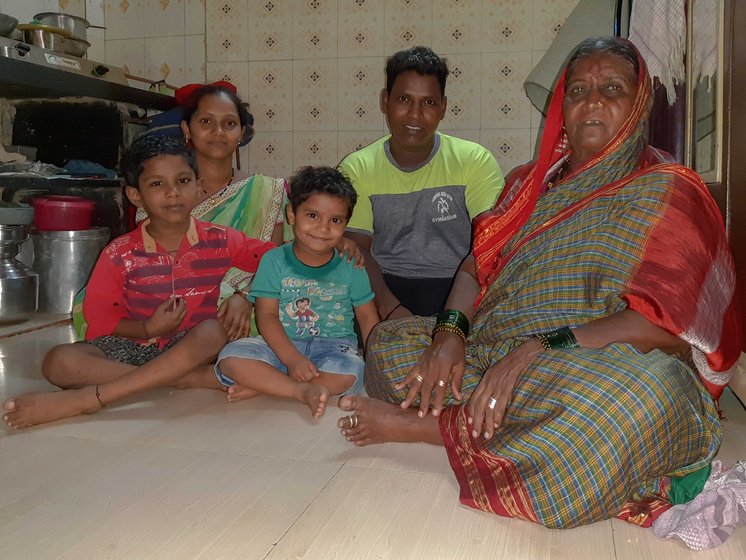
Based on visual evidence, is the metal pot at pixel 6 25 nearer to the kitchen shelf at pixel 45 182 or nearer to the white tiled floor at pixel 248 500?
the kitchen shelf at pixel 45 182

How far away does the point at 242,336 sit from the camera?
1.89 m

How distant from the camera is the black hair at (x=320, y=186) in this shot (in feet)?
5.82

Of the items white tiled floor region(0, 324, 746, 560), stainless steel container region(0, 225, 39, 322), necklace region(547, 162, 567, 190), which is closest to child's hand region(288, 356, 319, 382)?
white tiled floor region(0, 324, 746, 560)

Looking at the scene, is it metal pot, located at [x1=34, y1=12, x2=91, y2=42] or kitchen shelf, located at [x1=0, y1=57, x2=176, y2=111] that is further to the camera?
metal pot, located at [x1=34, y1=12, x2=91, y2=42]

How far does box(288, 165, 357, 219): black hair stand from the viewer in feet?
5.82

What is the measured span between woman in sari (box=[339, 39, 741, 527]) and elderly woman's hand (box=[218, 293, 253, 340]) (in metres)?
0.47

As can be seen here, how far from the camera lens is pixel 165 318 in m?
1.76

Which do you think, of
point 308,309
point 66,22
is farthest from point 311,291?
point 66,22

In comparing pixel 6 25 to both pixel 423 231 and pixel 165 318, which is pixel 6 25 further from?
pixel 423 231

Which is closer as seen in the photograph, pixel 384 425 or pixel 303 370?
pixel 384 425

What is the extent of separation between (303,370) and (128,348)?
507 mm

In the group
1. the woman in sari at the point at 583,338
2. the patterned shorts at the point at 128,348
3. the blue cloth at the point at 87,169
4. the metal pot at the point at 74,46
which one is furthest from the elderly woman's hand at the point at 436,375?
the metal pot at the point at 74,46

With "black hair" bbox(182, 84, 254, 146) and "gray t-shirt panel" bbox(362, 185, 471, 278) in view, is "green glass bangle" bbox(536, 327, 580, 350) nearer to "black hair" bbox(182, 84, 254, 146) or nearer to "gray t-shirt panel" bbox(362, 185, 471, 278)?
"gray t-shirt panel" bbox(362, 185, 471, 278)

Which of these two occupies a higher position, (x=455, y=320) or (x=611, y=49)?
(x=611, y=49)
